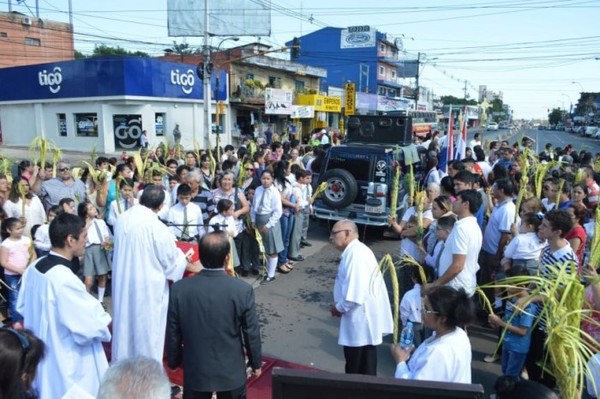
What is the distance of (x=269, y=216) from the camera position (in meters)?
7.19

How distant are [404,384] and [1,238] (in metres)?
5.53

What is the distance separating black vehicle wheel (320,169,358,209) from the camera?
8.84 metres

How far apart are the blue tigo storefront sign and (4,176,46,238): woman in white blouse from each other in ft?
59.3

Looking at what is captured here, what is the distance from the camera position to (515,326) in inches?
154

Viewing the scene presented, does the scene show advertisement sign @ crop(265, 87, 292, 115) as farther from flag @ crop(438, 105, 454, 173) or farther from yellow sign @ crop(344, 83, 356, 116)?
flag @ crop(438, 105, 454, 173)

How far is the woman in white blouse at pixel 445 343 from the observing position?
2379 mm

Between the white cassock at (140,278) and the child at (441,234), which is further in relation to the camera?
the child at (441,234)

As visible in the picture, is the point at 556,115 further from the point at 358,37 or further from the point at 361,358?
the point at 361,358

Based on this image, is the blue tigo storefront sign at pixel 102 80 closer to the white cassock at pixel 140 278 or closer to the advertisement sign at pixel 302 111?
the advertisement sign at pixel 302 111

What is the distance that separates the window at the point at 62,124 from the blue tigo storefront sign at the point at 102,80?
113 cm

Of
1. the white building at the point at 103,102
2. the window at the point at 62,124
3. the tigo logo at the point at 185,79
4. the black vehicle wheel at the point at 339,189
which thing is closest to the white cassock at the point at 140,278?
the black vehicle wheel at the point at 339,189

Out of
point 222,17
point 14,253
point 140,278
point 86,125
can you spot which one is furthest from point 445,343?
point 222,17

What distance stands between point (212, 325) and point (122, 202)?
4.11 m

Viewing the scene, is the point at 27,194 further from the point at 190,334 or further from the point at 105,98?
the point at 105,98
